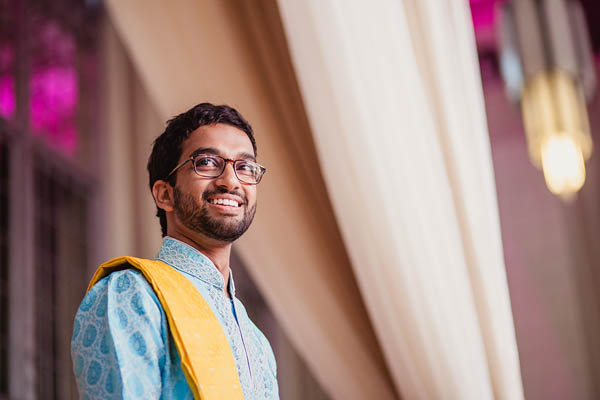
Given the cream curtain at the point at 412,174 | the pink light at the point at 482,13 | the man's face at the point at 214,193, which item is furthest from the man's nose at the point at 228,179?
the pink light at the point at 482,13

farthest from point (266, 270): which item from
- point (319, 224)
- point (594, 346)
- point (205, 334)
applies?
point (594, 346)

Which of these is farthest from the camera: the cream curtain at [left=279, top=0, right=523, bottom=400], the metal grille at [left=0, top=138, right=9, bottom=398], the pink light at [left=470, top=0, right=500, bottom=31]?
the pink light at [left=470, top=0, right=500, bottom=31]

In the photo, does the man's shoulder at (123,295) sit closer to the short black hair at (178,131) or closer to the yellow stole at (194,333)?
the yellow stole at (194,333)

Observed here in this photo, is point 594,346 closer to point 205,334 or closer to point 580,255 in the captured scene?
point 580,255

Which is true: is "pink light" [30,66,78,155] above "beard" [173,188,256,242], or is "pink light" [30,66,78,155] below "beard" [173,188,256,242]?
above

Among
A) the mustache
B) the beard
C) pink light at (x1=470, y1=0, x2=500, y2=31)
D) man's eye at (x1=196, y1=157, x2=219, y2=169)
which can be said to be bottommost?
the beard

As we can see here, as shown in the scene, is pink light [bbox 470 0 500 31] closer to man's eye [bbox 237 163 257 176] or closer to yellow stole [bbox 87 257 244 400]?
man's eye [bbox 237 163 257 176]

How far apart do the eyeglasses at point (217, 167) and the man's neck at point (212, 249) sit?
95mm

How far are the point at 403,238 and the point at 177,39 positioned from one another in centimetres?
82

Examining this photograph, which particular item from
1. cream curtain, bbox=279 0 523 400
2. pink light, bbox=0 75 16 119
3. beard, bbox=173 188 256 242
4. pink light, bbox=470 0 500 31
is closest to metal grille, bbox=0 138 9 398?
pink light, bbox=0 75 16 119

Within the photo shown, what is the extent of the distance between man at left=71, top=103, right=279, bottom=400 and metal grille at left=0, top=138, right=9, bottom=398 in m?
2.23

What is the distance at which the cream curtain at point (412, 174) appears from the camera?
1699 millimetres

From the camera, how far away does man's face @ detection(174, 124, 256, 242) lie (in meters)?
1.14

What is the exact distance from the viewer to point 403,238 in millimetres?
1736
